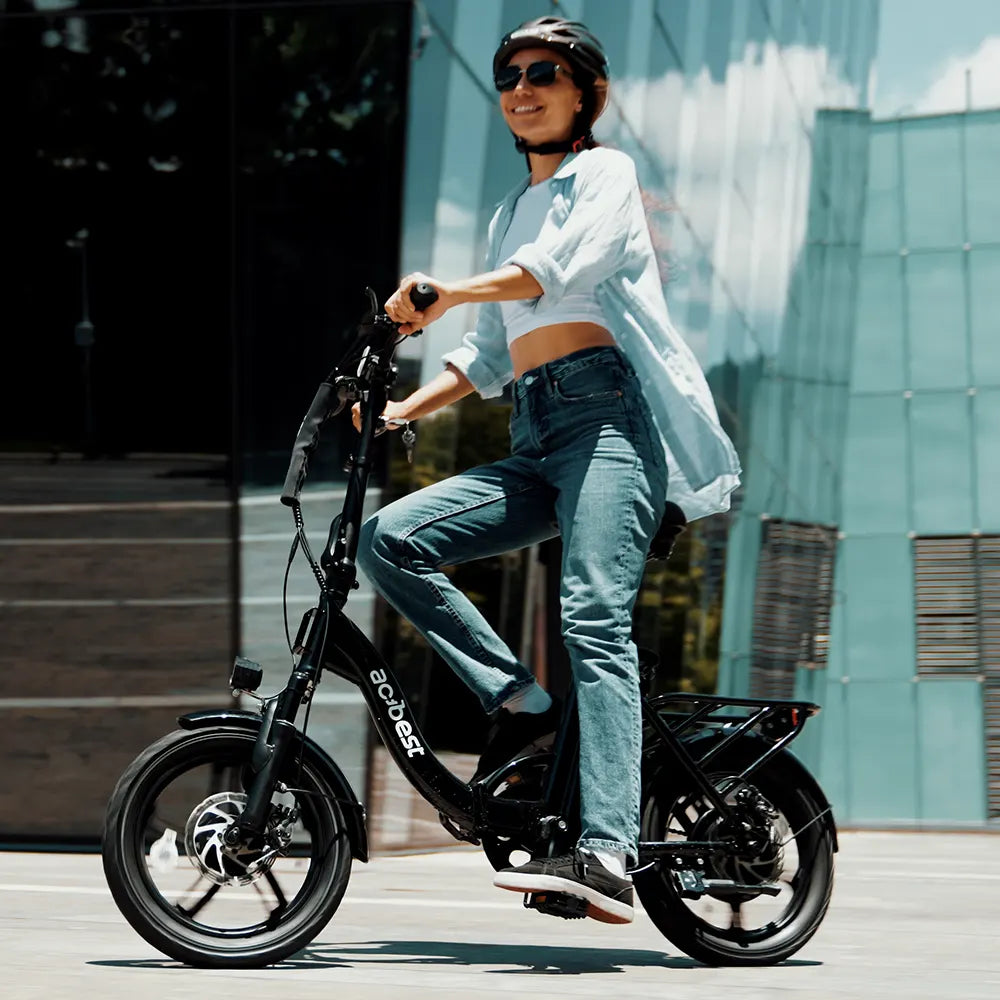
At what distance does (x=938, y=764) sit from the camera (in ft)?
83.1

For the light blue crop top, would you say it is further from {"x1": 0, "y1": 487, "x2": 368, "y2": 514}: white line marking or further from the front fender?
{"x1": 0, "y1": 487, "x2": 368, "y2": 514}: white line marking

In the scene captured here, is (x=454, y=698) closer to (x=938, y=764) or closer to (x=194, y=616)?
(x=194, y=616)

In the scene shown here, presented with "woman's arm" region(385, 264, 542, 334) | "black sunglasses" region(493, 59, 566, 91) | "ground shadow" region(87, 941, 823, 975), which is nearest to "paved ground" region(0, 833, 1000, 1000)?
"ground shadow" region(87, 941, 823, 975)

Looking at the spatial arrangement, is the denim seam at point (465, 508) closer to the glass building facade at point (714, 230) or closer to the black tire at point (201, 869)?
the black tire at point (201, 869)

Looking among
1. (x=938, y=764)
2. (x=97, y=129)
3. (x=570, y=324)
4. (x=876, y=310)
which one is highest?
(x=876, y=310)

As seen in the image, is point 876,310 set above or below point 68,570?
above

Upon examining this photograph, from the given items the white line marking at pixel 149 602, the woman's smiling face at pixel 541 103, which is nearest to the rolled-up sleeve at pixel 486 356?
the woman's smiling face at pixel 541 103

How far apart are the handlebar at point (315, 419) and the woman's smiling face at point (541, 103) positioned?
60 cm

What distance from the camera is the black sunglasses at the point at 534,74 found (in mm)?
3664

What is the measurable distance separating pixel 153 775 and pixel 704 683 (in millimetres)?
13725

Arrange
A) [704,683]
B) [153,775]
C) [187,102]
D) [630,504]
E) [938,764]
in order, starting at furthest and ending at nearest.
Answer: [938,764] < [704,683] < [187,102] < [630,504] < [153,775]

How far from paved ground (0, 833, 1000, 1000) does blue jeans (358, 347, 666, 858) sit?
0.38 metres

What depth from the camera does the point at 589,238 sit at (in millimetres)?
3574

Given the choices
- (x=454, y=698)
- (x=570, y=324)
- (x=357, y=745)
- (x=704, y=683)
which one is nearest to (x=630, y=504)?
(x=570, y=324)
